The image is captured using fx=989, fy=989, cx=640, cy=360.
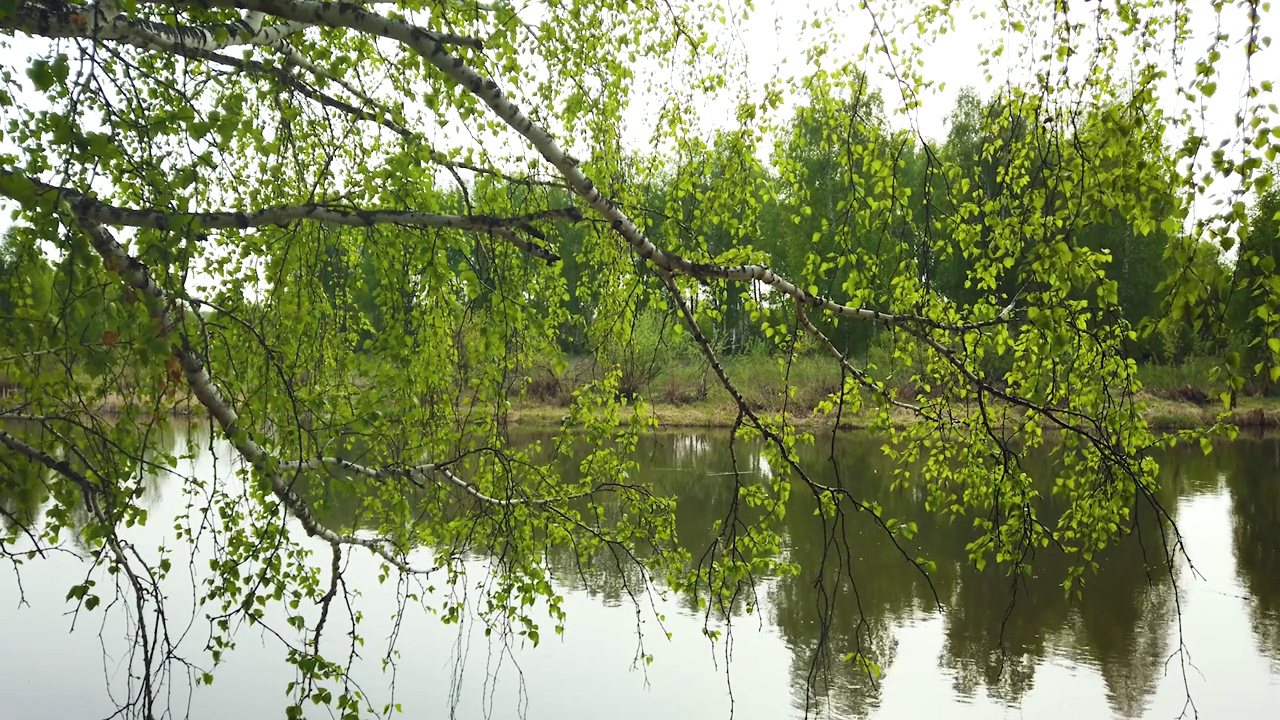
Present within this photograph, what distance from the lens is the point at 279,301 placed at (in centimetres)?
311

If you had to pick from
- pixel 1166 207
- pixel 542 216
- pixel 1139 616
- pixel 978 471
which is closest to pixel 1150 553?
pixel 1139 616

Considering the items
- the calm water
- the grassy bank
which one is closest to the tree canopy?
the calm water

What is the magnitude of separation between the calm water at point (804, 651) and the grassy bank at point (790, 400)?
921cm

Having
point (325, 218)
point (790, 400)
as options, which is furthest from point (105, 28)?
point (790, 400)

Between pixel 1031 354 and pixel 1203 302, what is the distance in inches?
57.0

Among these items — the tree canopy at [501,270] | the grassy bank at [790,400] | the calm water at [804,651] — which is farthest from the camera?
the grassy bank at [790,400]

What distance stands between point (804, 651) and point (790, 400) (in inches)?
488

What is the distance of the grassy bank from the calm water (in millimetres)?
9213

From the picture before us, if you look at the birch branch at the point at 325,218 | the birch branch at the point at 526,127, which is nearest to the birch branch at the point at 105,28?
the birch branch at the point at 526,127

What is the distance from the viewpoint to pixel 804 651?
713 cm

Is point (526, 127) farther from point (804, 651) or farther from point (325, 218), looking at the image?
point (804, 651)

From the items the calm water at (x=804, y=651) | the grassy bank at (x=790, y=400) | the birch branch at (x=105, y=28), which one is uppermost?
the birch branch at (x=105, y=28)

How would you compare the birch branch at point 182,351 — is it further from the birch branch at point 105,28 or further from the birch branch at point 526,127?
the birch branch at point 526,127

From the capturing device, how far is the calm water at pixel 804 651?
20.1 ft
